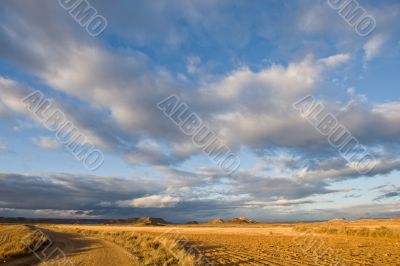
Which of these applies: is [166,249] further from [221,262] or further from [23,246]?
[23,246]

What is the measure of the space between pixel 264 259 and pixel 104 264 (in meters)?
8.55

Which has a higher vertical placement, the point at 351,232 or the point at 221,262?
the point at 351,232

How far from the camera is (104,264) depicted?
62.2ft

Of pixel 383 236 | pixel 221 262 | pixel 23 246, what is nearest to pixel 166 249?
pixel 221 262

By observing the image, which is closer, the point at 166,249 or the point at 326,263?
the point at 326,263

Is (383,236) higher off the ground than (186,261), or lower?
higher

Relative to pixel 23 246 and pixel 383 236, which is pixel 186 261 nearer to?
pixel 23 246

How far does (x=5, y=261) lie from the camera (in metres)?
20.7

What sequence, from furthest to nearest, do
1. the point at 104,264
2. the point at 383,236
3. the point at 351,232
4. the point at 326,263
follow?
the point at 351,232
the point at 383,236
the point at 326,263
the point at 104,264

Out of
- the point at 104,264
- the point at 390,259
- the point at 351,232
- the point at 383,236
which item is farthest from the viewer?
the point at 351,232

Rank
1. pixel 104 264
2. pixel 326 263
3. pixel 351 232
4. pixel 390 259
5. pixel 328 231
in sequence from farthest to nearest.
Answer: pixel 328 231 < pixel 351 232 < pixel 390 259 < pixel 326 263 < pixel 104 264

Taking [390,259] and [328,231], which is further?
[328,231]

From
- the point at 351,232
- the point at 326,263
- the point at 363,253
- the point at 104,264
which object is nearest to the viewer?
the point at 104,264

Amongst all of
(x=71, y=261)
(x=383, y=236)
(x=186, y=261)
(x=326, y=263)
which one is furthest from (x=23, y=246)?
(x=383, y=236)
